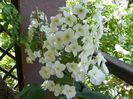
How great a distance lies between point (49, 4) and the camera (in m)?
2.72

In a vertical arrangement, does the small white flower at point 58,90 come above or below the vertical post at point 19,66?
above

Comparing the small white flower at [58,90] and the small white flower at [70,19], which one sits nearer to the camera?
the small white flower at [70,19]

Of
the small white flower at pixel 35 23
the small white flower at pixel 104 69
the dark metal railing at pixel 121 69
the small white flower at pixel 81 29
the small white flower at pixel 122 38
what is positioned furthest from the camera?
the small white flower at pixel 122 38

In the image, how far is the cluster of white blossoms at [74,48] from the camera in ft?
6.11

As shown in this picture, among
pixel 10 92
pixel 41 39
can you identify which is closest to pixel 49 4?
pixel 41 39

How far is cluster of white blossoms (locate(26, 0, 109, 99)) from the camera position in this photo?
186cm

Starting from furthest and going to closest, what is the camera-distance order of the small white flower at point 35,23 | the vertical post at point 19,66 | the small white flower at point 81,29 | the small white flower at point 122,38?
1. the small white flower at point 122,38
2. the vertical post at point 19,66
3. the small white flower at point 35,23
4. the small white flower at point 81,29

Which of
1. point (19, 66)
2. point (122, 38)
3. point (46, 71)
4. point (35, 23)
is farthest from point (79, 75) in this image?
point (122, 38)

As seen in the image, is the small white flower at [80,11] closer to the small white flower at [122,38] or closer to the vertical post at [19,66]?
the vertical post at [19,66]

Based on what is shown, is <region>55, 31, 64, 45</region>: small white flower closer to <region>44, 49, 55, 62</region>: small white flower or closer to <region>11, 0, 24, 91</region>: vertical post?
<region>44, 49, 55, 62</region>: small white flower

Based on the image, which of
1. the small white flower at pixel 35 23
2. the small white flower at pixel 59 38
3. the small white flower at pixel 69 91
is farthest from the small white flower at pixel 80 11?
the small white flower at pixel 35 23

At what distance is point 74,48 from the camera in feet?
6.12

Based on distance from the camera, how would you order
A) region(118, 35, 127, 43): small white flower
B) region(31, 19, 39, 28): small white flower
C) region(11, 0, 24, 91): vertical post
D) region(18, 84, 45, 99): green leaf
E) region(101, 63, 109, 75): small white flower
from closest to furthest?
region(101, 63, 109, 75): small white flower, region(18, 84, 45, 99): green leaf, region(31, 19, 39, 28): small white flower, region(11, 0, 24, 91): vertical post, region(118, 35, 127, 43): small white flower

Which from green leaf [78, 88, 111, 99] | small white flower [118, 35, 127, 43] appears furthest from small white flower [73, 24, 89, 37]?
small white flower [118, 35, 127, 43]
